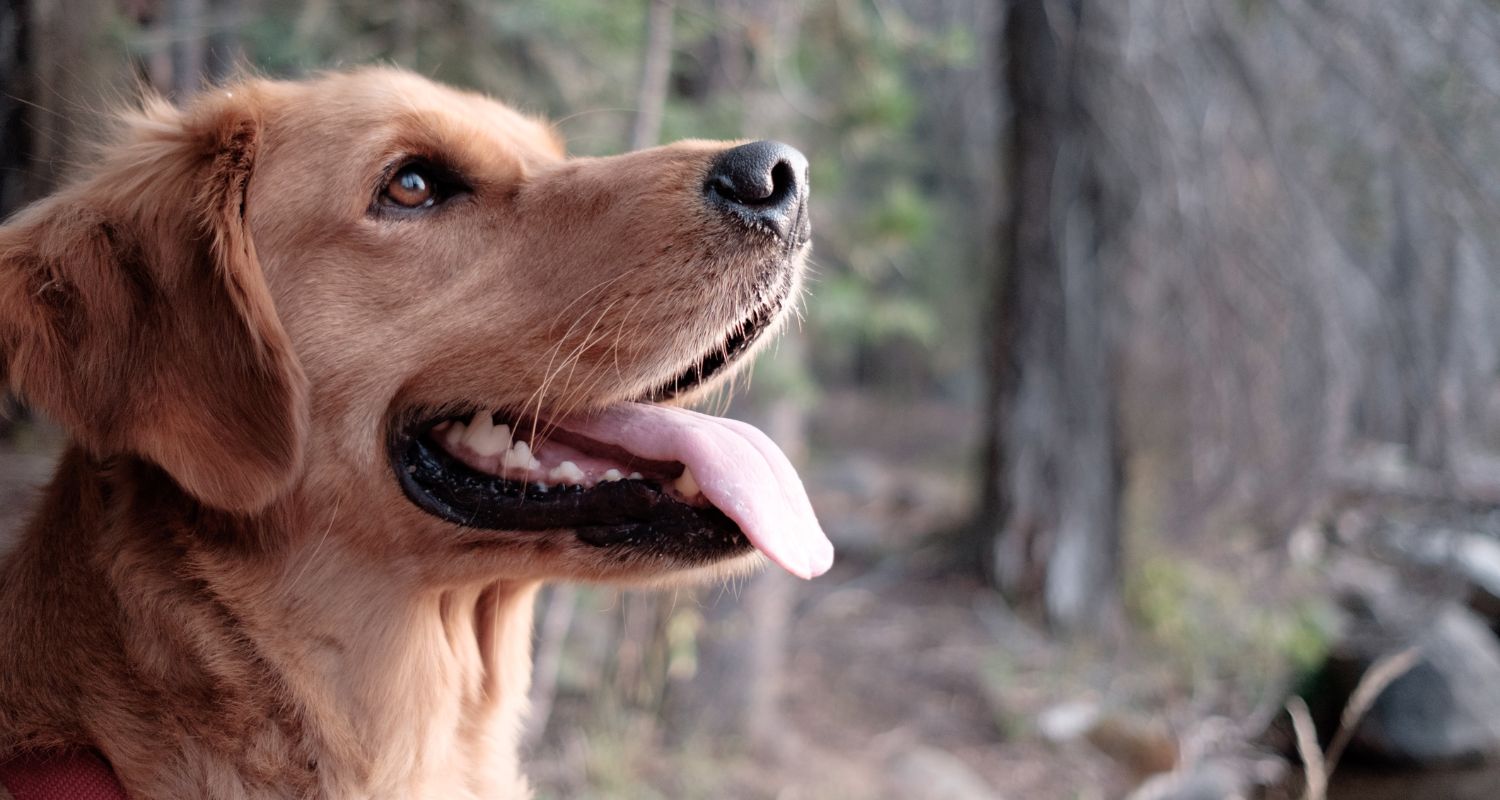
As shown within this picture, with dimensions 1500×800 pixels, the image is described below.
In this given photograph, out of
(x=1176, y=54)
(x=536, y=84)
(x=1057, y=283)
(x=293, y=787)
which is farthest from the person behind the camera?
(x=1057, y=283)

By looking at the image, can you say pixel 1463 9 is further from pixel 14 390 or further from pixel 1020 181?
pixel 14 390

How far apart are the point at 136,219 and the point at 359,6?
2477 millimetres

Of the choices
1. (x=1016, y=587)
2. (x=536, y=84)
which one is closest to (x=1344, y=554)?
(x=1016, y=587)

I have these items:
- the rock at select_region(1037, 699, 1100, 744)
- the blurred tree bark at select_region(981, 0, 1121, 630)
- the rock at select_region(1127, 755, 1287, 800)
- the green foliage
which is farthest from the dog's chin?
the blurred tree bark at select_region(981, 0, 1121, 630)

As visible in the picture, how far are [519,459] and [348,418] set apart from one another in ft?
1.14

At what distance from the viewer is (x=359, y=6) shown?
4246 mm

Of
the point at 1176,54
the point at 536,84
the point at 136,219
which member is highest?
the point at 1176,54

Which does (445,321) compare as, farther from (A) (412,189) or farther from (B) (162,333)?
(B) (162,333)

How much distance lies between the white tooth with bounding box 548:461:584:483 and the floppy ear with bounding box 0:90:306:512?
19.5 inches

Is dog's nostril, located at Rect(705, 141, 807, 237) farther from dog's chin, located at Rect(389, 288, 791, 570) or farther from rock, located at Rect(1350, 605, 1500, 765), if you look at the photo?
rock, located at Rect(1350, 605, 1500, 765)

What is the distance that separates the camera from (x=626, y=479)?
2.20m

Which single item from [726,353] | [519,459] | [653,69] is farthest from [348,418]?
[653,69]

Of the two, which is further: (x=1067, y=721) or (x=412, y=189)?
(x=1067, y=721)

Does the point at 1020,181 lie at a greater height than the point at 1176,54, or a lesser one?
lesser
